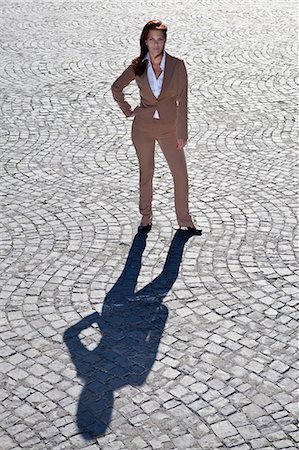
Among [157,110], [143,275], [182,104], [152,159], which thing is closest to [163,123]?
[157,110]

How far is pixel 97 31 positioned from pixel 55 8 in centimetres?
267

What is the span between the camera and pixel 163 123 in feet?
26.0

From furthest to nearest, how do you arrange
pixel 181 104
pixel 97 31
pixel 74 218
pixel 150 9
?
pixel 150 9, pixel 97 31, pixel 74 218, pixel 181 104

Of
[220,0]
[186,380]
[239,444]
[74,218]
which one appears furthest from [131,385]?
[220,0]

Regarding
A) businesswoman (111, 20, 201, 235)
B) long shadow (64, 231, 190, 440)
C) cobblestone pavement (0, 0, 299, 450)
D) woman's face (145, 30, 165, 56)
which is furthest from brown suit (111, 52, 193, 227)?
long shadow (64, 231, 190, 440)

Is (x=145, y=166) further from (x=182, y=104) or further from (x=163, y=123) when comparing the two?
(x=182, y=104)

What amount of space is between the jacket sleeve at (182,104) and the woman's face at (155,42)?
0.93 feet

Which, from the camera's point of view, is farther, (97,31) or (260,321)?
A: (97,31)

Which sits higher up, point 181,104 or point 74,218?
point 181,104

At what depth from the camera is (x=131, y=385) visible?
Result: 19.6 feet

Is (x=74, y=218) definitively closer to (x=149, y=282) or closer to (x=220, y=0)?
(x=149, y=282)

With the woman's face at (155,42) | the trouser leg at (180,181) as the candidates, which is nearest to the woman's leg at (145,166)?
the trouser leg at (180,181)

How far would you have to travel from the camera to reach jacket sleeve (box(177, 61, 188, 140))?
7805 millimetres

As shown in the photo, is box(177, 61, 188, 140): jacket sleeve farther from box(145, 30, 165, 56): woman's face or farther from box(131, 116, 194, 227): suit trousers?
box(145, 30, 165, 56): woman's face
